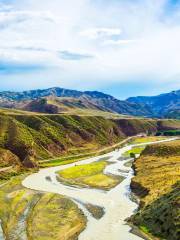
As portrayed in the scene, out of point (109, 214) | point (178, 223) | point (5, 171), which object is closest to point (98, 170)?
point (5, 171)

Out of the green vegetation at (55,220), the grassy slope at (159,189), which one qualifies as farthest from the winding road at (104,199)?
the grassy slope at (159,189)

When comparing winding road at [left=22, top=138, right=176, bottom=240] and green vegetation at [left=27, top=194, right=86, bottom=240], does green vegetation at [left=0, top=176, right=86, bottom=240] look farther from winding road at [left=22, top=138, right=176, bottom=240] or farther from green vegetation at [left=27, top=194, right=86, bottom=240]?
winding road at [left=22, top=138, right=176, bottom=240]

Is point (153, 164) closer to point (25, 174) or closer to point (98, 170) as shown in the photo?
point (98, 170)

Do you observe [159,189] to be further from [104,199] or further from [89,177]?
[89,177]

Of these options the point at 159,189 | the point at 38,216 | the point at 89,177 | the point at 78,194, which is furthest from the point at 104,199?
the point at 89,177

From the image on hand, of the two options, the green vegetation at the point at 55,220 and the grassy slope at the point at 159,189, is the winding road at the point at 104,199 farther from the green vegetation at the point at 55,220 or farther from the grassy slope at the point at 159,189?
the grassy slope at the point at 159,189

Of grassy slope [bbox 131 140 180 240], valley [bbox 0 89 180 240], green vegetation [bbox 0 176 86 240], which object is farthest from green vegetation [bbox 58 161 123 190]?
green vegetation [bbox 0 176 86 240]
